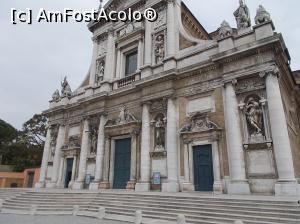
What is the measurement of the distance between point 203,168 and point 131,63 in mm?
9362

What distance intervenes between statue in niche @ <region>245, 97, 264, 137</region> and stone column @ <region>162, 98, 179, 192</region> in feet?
11.9

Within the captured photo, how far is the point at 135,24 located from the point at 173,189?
11.5 meters

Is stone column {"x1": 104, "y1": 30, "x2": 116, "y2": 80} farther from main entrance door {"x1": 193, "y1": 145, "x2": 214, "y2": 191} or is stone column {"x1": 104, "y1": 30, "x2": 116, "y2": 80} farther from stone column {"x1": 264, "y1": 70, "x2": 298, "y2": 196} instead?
stone column {"x1": 264, "y1": 70, "x2": 298, "y2": 196}

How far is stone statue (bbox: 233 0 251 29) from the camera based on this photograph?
11523 millimetres

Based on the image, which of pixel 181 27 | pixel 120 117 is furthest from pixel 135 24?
pixel 120 117

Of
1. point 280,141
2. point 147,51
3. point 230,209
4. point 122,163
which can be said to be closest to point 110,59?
point 147,51

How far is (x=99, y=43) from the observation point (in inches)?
752

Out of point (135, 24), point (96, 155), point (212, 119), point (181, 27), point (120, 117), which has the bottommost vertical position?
point (96, 155)

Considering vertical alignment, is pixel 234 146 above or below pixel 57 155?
below

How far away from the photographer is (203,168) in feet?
36.7

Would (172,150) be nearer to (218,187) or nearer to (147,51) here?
(218,187)

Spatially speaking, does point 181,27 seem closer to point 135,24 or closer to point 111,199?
point 135,24

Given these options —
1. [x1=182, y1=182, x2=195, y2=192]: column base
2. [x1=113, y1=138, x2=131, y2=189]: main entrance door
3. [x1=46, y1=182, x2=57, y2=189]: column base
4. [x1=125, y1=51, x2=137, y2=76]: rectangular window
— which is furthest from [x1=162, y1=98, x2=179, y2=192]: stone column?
[x1=46, y1=182, x2=57, y2=189]: column base

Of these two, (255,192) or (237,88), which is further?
(237,88)
